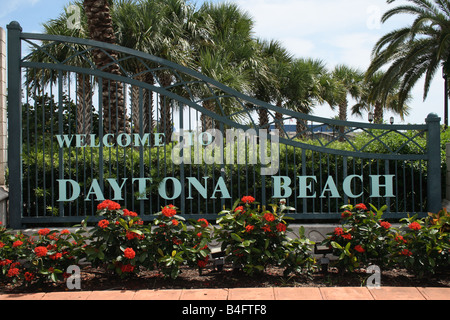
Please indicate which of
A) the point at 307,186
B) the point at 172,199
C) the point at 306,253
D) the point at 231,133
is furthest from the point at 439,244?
the point at 172,199

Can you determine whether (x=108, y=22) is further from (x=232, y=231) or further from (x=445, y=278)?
(x=445, y=278)

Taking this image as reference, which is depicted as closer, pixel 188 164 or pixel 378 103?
pixel 188 164

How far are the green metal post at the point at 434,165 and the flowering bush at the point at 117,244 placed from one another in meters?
3.58

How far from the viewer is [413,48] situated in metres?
17.0

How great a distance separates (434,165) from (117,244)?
3.95 metres

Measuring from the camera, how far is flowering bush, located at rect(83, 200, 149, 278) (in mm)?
4301

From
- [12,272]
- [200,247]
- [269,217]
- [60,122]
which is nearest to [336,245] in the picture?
[269,217]

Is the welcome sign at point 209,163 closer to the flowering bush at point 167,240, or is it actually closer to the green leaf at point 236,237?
the flowering bush at point 167,240

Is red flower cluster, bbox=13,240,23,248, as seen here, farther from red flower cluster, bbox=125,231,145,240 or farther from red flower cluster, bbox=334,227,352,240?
red flower cluster, bbox=334,227,352,240

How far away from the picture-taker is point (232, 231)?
4.56 m

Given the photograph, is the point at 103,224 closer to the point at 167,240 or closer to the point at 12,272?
the point at 167,240

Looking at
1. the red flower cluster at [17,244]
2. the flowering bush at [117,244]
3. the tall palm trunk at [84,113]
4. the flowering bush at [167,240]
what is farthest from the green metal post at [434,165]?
the red flower cluster at [17,244]

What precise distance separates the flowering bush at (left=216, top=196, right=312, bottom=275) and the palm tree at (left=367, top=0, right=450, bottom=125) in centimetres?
1386

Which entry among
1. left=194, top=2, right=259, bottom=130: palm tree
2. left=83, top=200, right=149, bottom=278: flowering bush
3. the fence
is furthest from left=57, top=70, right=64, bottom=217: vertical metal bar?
left=194, top=2, right=259, bottom=130: palm tree
